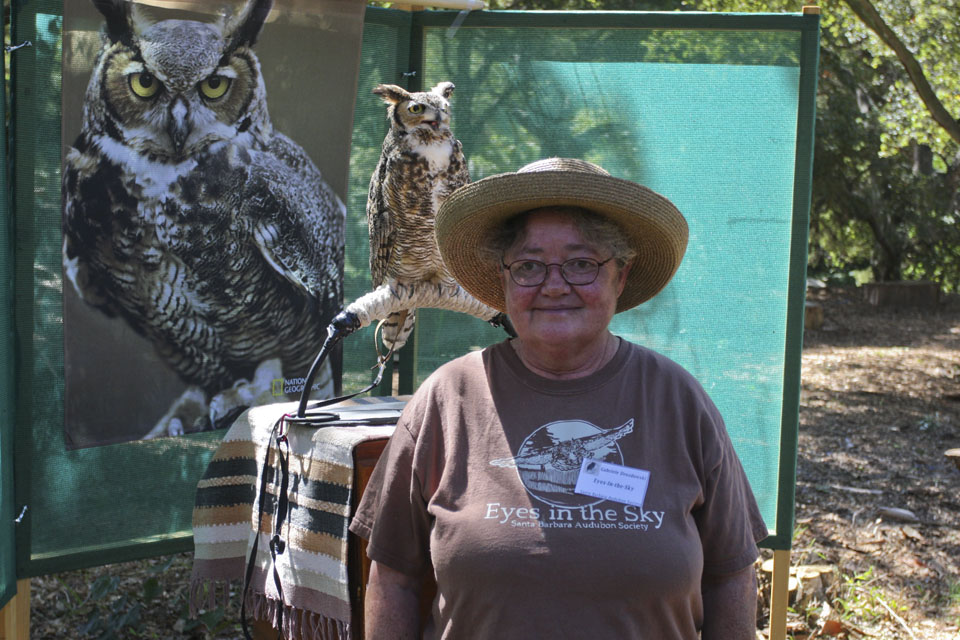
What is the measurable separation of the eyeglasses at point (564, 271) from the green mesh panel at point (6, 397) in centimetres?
157

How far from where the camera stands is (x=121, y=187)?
8.59 feet

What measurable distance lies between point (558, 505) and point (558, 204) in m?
0.55

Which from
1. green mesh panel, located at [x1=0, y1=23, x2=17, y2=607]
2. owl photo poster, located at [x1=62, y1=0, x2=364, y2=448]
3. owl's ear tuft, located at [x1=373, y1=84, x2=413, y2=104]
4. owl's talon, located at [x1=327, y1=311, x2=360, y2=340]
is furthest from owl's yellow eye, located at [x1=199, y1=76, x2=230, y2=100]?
owl's talon, located at [x1=327, y1=311, x2=360, y2=340]

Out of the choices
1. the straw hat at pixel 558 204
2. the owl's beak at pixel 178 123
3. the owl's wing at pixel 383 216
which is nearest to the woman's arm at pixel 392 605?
the straw hat at pixel 558 204

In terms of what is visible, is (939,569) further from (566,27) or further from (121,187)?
(121,187)

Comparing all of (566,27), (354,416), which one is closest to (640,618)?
(354,416)

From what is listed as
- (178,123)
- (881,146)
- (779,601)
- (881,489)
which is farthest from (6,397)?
(881,146)

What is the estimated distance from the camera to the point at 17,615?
2588 millimetres

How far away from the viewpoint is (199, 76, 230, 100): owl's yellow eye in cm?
269

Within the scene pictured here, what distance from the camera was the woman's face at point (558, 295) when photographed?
1.61 meters

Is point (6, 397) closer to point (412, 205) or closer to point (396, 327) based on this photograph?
point (396, 327)

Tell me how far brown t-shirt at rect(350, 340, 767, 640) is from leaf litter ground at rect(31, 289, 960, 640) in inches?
78.8

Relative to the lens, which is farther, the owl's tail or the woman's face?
the owl's tail

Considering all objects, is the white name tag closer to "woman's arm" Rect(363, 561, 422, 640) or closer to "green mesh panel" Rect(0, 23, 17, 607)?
"woman's arm" Rect(363, 561, 422, 640)
